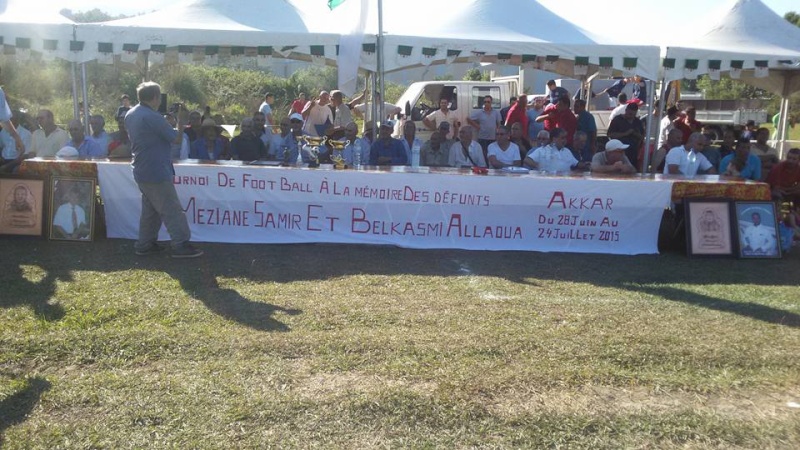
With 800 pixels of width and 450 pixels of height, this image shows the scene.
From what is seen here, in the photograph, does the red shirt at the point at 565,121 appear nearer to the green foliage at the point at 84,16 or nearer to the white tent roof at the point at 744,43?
the white tent roof at the point at 744,43

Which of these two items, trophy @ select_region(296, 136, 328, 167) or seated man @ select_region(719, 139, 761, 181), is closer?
trophy @ select_region(296, 136, 328, 167)

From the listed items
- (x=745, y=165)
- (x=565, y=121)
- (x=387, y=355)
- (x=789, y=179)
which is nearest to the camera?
(x=387, y=355)

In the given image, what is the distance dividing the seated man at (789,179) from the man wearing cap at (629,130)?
264 centimetres

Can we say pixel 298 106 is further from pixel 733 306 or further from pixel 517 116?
pixel 733 306

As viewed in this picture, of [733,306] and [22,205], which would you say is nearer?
[733,306]

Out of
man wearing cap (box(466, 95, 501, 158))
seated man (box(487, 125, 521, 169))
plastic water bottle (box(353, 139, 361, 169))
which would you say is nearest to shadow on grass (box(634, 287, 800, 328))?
seated man (box(487, 125, 521, 169))

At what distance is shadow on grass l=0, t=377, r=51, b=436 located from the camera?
3846mm

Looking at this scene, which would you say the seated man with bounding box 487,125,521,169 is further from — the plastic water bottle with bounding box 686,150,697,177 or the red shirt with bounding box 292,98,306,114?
the red shirt with bounding box 292,98,306,114

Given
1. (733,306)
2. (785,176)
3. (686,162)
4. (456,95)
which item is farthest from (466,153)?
(456,95)

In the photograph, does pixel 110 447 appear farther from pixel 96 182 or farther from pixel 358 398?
pixel 96 182

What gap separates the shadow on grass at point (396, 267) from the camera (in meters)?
6.48

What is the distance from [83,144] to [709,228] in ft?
27.2

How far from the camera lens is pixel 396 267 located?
7.43 m

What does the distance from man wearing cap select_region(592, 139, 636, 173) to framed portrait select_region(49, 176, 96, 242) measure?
20.6 ft
